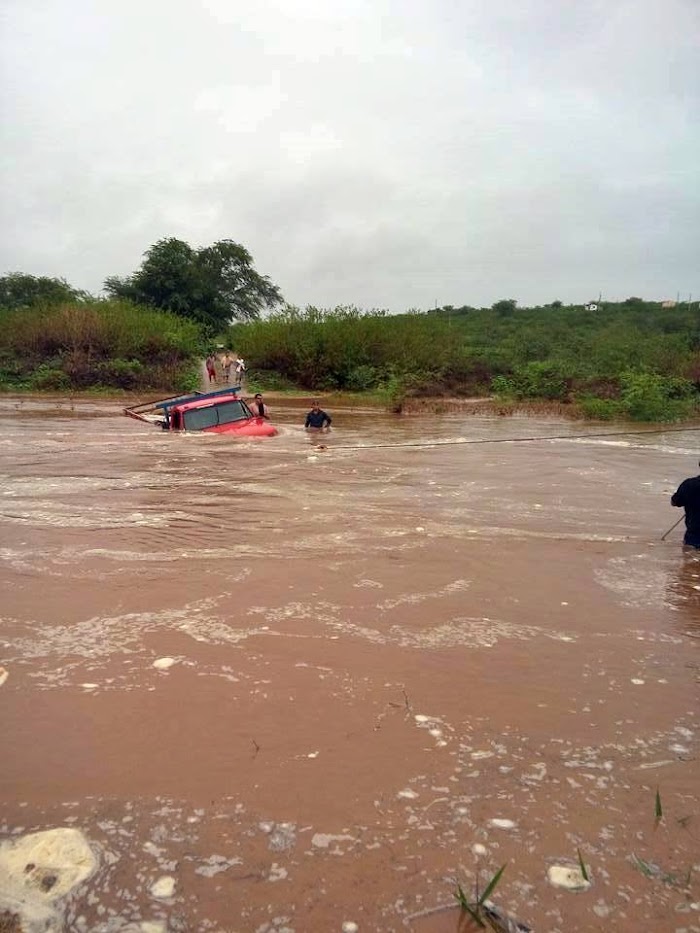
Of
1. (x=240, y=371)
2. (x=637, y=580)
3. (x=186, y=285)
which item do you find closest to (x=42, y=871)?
(x=637, y=580)

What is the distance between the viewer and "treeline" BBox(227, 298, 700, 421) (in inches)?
1171

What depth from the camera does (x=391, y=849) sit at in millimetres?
2924

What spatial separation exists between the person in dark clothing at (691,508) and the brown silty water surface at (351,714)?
0.34 meters

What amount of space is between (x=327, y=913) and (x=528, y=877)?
0.78m

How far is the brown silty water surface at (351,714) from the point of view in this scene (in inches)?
108

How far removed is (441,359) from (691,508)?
26696mm

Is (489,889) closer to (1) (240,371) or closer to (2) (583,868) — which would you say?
(2) (583,868)

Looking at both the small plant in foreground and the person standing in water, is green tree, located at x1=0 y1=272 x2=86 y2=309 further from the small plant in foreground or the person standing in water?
the small plant in foreground

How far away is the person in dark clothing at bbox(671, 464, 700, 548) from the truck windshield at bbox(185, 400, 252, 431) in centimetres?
1013

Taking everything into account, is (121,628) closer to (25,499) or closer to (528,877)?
(528,877)

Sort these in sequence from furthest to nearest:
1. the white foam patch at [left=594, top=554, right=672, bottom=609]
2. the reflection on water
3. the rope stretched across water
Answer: the rope stretched across water → the white foam patch at [left=594, top=554, right=672, bottom=609] → the reflection on water

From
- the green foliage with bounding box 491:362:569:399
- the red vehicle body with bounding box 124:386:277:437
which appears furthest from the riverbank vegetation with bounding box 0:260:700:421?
the red vehicle body with bounding box 124:386:277:437

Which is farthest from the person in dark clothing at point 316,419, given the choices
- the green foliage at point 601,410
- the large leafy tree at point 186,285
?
the large leafy tree at point 186,285

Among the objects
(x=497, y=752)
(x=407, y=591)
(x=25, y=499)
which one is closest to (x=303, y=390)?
(x=25, y=499)
